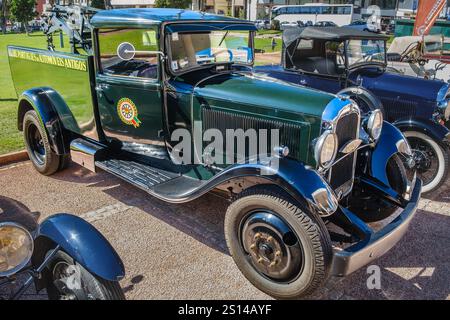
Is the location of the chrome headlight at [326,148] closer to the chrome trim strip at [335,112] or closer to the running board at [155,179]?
the chrome trim strip at [335,112]

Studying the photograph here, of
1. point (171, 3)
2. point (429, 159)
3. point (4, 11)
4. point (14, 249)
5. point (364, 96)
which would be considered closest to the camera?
point (14, 249)

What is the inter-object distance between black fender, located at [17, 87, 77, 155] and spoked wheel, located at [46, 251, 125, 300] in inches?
97.3

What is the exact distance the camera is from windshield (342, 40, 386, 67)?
5148mm

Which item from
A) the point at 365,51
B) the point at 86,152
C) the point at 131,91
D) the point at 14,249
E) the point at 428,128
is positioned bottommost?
the point at 86,152

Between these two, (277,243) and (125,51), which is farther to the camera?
(125,51)

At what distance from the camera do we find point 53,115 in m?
4.47

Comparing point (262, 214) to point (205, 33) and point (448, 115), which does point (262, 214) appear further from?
point (448, 115)

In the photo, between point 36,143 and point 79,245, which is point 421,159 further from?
point 36,143

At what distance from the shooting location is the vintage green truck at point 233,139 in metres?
2.69

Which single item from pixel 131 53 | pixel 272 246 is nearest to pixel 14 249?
pixel 272 246

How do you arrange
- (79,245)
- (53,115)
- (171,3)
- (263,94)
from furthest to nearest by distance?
(171,3), (53,115), (263,94), (79,245)

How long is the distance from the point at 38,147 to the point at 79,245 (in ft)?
10.9

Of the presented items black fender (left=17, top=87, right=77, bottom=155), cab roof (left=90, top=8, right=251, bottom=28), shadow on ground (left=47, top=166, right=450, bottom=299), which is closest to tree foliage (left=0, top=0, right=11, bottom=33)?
black fender (left=17, top=87, right=77, bottom=155)
